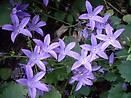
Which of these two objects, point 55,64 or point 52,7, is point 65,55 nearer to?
point 55,64

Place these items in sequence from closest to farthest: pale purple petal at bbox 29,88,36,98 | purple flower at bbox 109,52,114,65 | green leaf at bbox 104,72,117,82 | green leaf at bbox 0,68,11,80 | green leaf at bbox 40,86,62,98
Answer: pale purple petal at bbox 29,88,36,98 → green leaf at bbox 40,86,62,98 → purple flower at bbox 109,52,114,65 → green leaf at bbox 104,72,117,82 → green leaf at bbox 0,68,11,80

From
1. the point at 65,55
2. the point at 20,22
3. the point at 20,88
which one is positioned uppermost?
the point at 20,22

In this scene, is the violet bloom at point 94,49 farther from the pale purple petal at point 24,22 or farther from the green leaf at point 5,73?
the green leaf at point 5,73

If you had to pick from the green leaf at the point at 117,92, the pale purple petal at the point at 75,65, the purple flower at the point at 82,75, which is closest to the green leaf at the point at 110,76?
the green leaf at the point at 117,92

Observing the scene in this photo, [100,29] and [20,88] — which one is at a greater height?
[100,29]

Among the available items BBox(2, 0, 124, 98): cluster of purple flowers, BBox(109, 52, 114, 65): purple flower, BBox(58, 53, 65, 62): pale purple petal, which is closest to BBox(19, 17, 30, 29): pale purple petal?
BBox(2, 0, 124, 98): cluster of purple flowers

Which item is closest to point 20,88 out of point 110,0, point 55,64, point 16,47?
point 55,64

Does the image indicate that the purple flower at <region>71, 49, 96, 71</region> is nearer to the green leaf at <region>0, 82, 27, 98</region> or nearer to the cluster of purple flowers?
the cluster of purple flowers

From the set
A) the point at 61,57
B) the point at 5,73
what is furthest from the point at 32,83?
the point at 5,73
